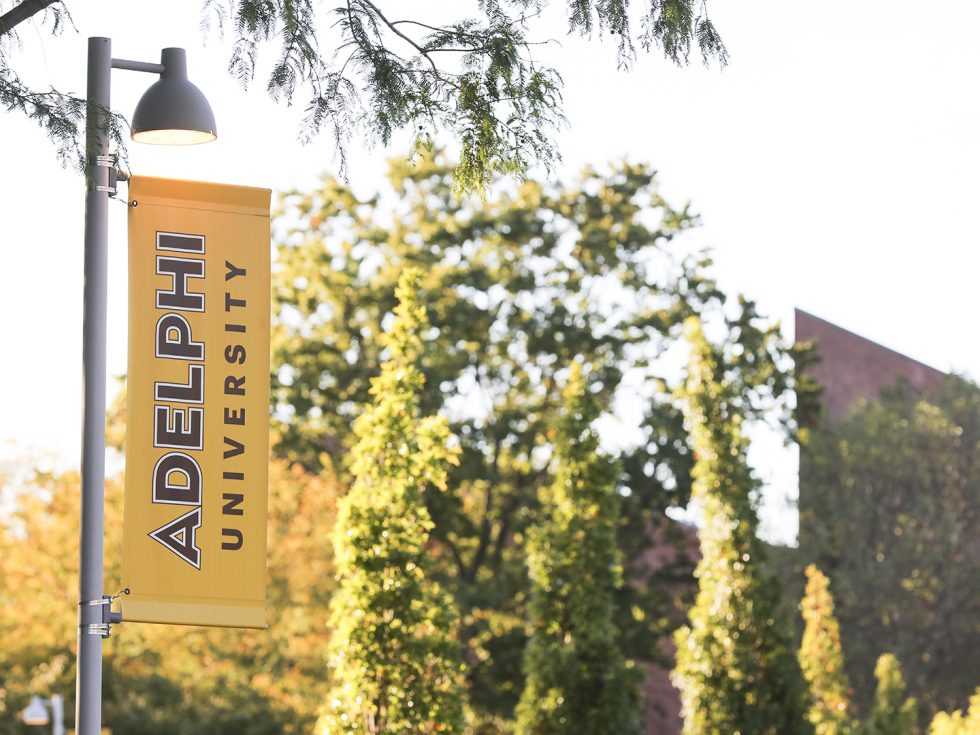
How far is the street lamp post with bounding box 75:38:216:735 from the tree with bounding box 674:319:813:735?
1249 cm

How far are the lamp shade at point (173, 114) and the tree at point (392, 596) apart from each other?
5.51 meters

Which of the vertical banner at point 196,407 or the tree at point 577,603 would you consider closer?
the vertical banner at point 196,407

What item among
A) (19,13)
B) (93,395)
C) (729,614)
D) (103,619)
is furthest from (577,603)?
(19,13)

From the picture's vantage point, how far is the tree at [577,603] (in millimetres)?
17875

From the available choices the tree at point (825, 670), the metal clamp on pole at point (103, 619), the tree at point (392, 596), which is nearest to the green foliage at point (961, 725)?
the tree at point (825, 670)

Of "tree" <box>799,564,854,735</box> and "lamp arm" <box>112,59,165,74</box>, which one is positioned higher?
"lamp arm" <box>112,59,165,74</box>

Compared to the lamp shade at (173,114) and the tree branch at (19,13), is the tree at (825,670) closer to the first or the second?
the lamp shade at (173,114)

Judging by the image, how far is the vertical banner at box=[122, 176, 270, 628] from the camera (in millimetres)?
7438

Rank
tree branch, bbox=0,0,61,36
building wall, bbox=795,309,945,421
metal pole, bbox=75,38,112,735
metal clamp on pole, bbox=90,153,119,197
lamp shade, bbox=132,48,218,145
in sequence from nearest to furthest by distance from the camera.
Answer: metal pole, bbox=75,38,112,735
metal clamp on pole, bbox=90,153,119,197
lamp shade, bbox=132,48,218,145
tree branch, bbox=0,0,61,36
building wall, bbox=795,309,945,421

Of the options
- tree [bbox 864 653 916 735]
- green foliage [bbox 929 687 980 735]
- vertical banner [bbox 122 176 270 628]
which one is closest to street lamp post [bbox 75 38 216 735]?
vertical banner [bbox 122 176 270 628]

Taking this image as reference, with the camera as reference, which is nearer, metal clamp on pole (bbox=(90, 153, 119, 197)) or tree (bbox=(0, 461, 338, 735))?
metal clamp on pole (bbox=(90, 153, 119, 197))

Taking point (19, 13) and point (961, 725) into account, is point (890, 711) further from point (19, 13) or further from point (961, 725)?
point (19, 13)

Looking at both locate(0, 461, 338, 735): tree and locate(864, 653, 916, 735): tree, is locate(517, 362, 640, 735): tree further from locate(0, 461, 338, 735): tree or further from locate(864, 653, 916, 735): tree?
locate(0, 461, 338, 735): tree

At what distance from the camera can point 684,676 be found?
1953 centimetres
